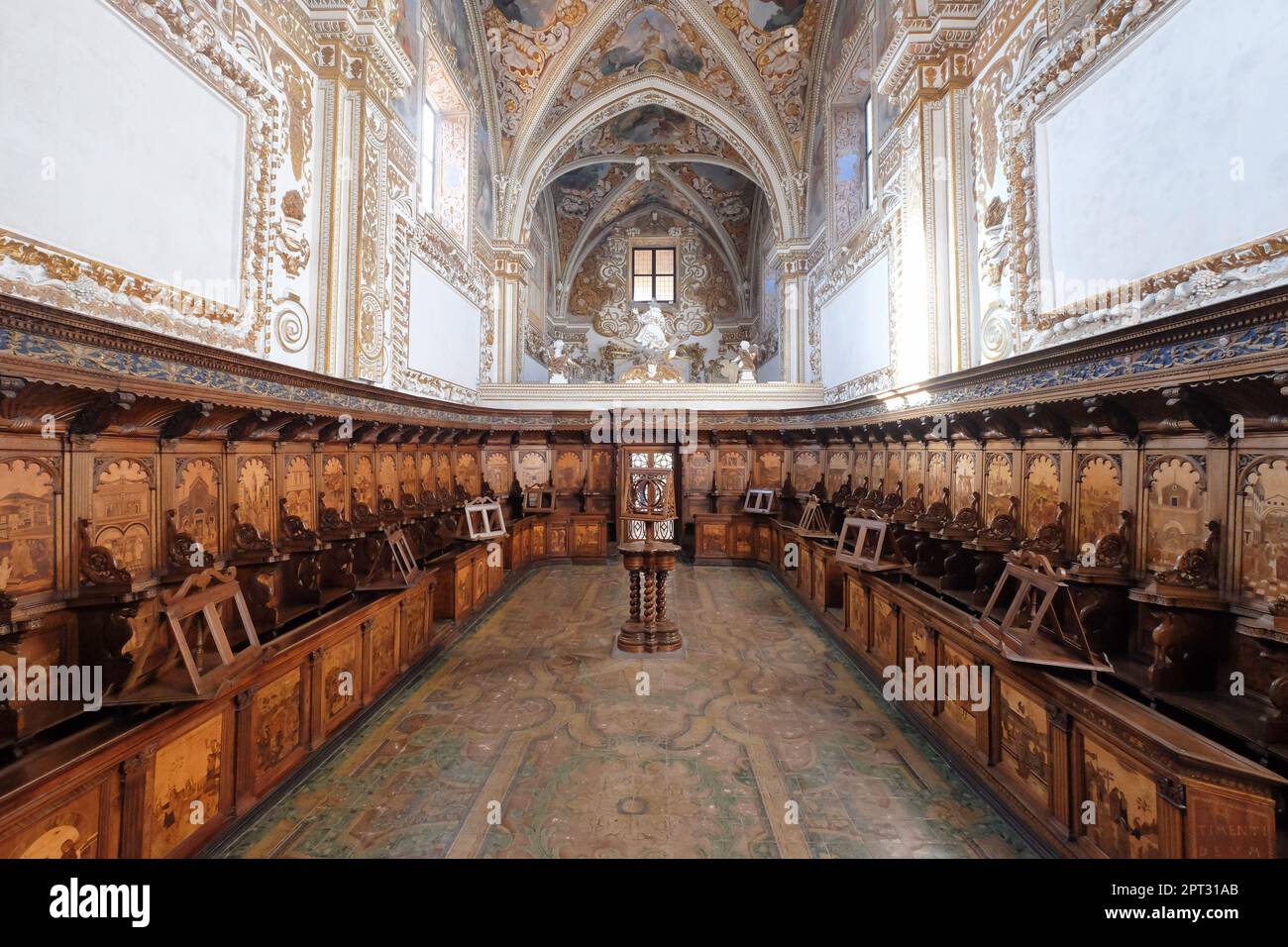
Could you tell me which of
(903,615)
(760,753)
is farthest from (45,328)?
(903,615)

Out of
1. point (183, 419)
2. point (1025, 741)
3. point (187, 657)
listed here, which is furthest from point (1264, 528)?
point (183, 419)

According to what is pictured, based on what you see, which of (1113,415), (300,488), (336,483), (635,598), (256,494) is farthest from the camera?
(635,598)

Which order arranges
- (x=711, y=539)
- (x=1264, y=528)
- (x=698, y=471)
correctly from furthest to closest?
(x=698, y=471)
(x=711, y=539)
(x=1264, y=528)

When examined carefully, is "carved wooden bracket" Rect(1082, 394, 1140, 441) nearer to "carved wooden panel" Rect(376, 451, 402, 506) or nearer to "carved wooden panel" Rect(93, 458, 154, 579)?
"carved wooden panel" Rect(93, 458, 154, 579)

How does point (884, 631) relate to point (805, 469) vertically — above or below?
below

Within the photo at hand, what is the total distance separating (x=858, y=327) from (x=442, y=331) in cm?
719

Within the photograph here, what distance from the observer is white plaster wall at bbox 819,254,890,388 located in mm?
8438

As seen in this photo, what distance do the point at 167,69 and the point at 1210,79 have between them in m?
6.94

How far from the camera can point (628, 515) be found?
6227mm

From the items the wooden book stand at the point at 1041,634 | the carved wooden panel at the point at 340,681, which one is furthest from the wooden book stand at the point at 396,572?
the wooden book stand at the point at 1041,634

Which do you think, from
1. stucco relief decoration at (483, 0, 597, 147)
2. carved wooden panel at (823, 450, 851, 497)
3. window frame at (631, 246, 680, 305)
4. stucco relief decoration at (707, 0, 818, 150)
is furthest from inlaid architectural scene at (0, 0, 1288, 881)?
window frame at (631, 246, 680, 305)

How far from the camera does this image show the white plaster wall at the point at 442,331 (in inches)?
324

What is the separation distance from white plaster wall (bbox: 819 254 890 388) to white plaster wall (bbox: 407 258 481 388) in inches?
278

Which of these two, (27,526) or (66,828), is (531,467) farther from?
(66,828)
